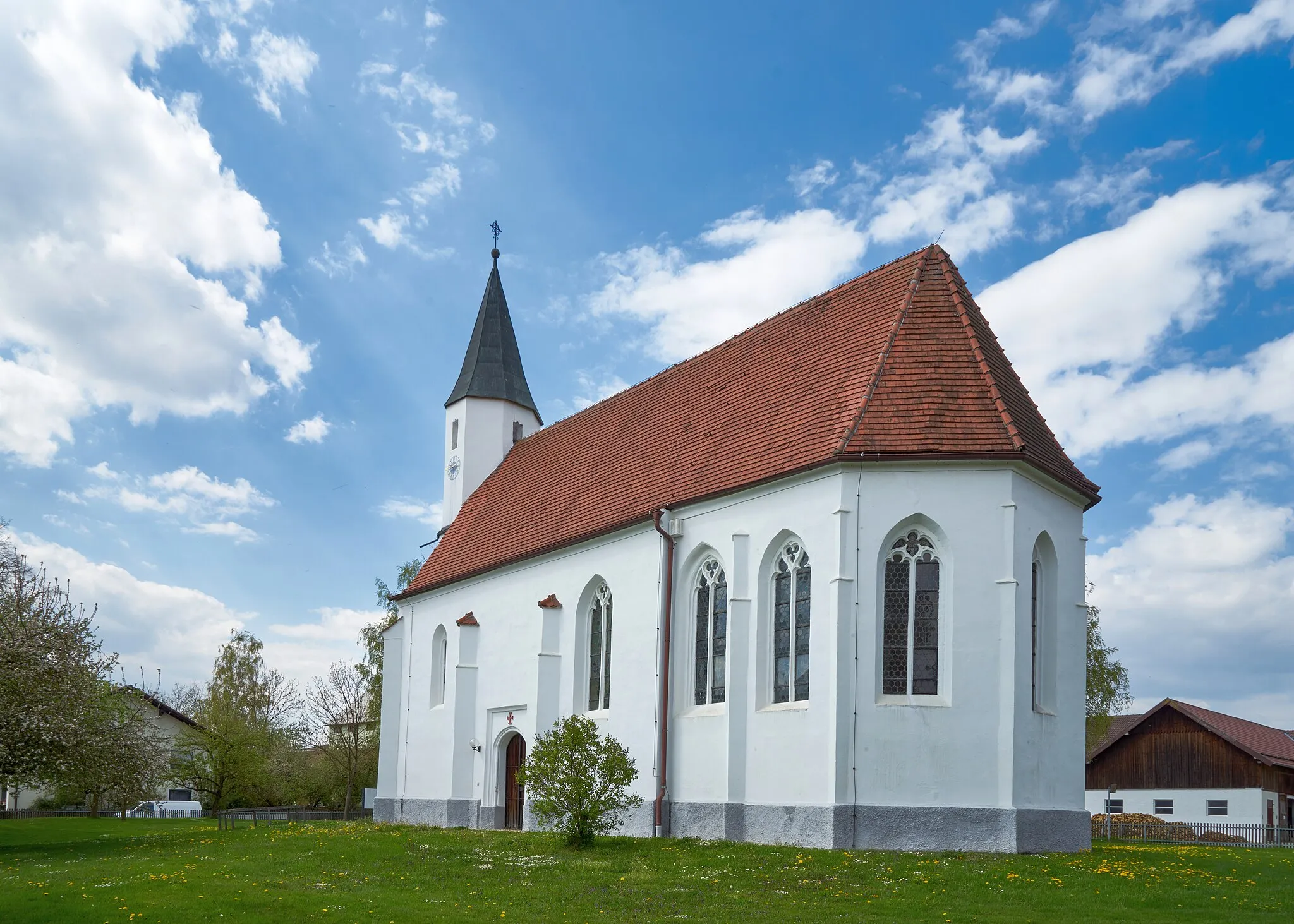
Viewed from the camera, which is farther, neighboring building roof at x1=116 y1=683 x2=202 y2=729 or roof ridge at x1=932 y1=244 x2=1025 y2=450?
neighboring building roof at x1=116 y1=683 x2=202 y2=729

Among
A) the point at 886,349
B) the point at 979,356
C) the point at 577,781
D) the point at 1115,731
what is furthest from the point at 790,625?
the point at 1115,731

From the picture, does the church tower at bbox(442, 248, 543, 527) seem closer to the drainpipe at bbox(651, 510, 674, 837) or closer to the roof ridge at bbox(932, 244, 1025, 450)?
the drainpipe at bbox(651, 510, 674, 837)

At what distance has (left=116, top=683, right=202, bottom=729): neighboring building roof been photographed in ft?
109

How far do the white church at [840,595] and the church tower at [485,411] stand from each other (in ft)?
32.9

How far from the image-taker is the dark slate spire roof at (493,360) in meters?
38.2

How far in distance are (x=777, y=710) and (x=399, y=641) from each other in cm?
1774

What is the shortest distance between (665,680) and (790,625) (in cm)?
334

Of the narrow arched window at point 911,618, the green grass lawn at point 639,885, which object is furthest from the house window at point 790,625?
the green grass lawn at point 639,885

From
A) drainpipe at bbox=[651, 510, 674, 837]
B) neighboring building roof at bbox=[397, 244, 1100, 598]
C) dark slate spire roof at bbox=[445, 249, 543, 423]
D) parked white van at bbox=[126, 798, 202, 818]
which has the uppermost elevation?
dark slate spire roof at bbox=[445, 249, 543, 423]

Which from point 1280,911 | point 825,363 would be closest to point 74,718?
point 825,363

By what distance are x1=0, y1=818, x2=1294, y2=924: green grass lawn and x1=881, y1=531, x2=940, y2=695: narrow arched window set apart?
2.91 metres

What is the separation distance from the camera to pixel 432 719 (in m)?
32.1

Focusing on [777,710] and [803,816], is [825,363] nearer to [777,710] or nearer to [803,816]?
[777,710]

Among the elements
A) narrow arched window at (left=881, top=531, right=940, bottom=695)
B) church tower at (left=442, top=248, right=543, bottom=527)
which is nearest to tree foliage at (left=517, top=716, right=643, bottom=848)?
narrow arched window at (left=881, top=531, right=940, bottom=695)
